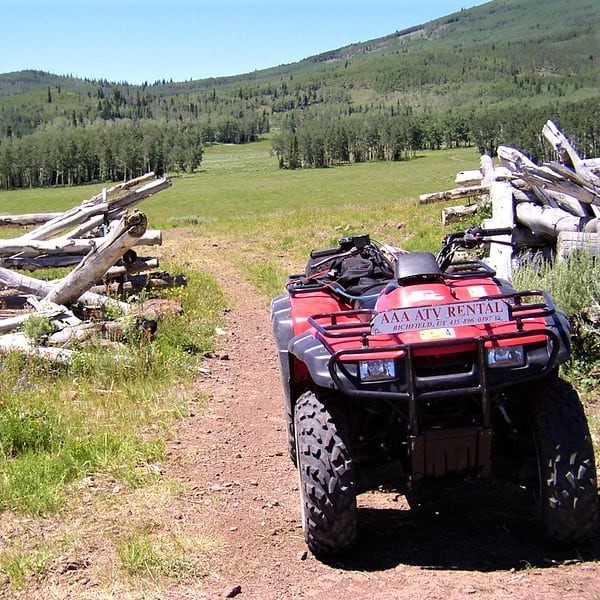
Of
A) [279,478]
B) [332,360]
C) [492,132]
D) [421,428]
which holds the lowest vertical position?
[279,478]

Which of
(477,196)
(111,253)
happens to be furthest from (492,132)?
(111,253)

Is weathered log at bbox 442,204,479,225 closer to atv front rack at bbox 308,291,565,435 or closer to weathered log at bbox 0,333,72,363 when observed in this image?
weathered log at bbox 0,333,72,363

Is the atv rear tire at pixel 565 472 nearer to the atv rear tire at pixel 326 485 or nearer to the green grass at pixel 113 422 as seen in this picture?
the atv rear tire at pixel 326 485

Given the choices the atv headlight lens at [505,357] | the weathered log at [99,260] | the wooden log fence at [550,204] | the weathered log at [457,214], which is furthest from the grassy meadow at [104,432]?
the wooden log fence at [550,204]

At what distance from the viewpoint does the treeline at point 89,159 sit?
139 m

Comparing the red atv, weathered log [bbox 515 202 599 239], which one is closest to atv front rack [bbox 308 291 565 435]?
→ the red atv

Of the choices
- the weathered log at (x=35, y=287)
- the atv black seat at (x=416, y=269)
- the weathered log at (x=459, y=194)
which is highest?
the weathered log at (x=459, y=194)

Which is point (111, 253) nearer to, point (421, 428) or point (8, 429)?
point (8, 429)

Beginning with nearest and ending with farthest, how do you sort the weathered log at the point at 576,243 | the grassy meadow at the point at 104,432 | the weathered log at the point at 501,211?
1. the grassy meadow at the point at 104,432
2. the weathered log at the point at 576,243
3. the weathered log at the point at 501,211

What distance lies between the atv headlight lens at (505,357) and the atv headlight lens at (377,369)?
1.67 ft

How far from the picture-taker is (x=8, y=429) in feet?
20.8

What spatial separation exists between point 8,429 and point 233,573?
2.78 meters

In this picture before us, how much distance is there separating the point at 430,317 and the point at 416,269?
55 centimetres

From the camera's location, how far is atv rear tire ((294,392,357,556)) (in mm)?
4258
